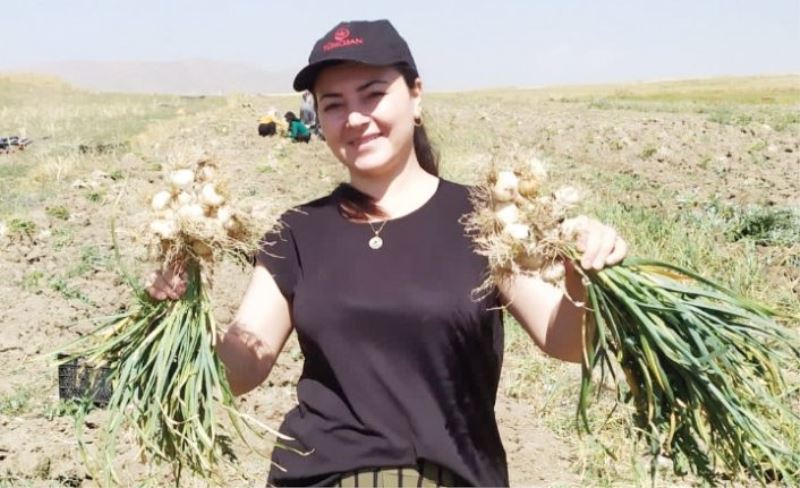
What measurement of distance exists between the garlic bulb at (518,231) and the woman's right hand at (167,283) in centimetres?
54

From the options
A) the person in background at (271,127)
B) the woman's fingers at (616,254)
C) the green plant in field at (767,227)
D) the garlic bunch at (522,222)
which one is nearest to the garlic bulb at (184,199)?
the garlic bunch at (522,222)

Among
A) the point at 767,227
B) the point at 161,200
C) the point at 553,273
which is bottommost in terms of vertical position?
the point at 767,227

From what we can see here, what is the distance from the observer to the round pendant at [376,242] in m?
1.46

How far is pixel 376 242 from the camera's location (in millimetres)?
1460

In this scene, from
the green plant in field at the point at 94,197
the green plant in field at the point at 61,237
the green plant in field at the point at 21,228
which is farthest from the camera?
the green plant in field at the point at 94,197

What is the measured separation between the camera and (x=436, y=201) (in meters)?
1.51

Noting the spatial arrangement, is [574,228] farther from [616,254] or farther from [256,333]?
[256,333]

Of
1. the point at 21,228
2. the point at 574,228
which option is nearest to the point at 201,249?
the point at 574,228

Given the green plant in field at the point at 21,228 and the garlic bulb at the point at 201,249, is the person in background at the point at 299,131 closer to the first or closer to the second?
the green plant in field at the point at 21,228

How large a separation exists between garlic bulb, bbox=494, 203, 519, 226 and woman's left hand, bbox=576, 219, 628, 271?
0.11 meters

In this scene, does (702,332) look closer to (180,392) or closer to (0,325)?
(180,392)

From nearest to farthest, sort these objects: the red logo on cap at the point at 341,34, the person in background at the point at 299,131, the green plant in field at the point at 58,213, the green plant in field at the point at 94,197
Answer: the red logo on cap at the point at 341,34
the green plant in field at the point at 58,213
the green plant in field at the point at 94,197
the person in background at the point at 299,131

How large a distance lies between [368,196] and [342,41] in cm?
26

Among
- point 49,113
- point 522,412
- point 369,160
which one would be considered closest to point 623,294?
point 369,160
